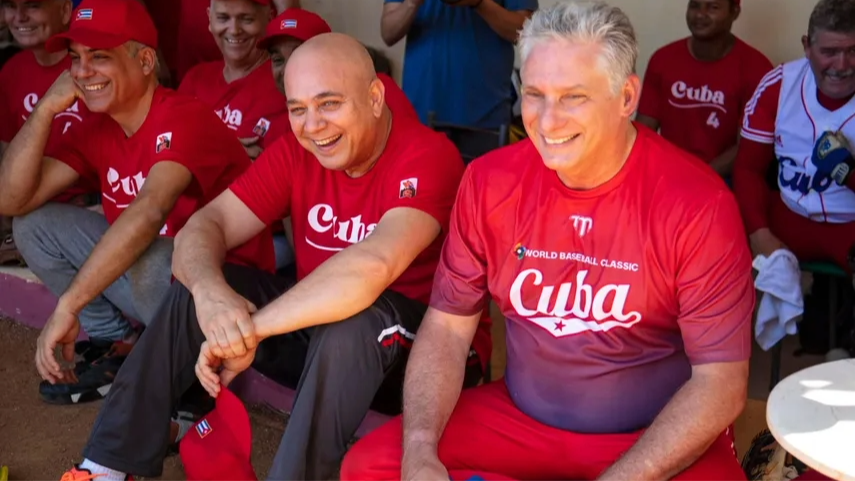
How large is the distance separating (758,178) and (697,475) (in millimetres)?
1837

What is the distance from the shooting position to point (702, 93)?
4.26 meters

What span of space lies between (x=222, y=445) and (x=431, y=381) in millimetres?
637

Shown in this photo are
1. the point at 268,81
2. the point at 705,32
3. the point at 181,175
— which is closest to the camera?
the point at 181,175

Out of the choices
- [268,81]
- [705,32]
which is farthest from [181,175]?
[705,32]

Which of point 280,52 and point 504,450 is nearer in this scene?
point 504,450

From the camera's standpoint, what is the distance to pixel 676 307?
2141 mm

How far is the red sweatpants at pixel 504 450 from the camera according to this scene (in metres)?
2.18

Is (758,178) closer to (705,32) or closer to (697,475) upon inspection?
(705,32)

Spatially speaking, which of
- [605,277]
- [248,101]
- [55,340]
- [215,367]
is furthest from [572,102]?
[248,101]

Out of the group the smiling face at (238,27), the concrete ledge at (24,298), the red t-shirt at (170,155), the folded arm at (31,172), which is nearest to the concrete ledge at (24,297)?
the concrete ledge at (24,298)

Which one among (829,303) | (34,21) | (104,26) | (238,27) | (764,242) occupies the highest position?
(104,26)

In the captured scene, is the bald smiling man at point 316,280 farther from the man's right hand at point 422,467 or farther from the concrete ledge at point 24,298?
the concrete ledge at point 24,298

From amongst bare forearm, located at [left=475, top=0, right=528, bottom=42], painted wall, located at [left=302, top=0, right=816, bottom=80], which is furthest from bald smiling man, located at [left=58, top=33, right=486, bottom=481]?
painted wall, located at [left=302, top=0, right=816, bottom=80]

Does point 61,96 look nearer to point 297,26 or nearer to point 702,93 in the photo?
point 297,26
